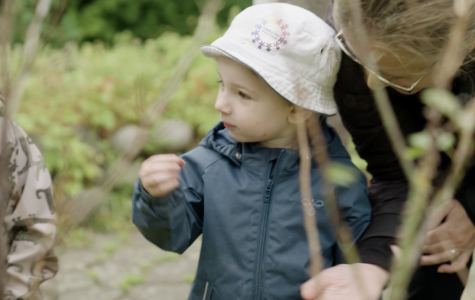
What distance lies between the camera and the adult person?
1.43 meters

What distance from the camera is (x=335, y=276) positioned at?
1.57 metres

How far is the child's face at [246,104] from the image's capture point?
1.78m

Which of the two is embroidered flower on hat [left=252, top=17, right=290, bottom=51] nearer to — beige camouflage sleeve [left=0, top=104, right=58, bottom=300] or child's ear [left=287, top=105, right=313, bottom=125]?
child's ear [left=287, top=105, right=313, bottom=125]

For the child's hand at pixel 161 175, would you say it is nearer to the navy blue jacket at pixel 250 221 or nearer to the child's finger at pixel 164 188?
the child's finger at pixel 164 188

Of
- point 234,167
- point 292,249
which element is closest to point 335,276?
point 292,249

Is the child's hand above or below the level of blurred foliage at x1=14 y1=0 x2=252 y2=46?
above

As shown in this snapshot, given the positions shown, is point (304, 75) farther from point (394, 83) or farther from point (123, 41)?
point (123, 41)

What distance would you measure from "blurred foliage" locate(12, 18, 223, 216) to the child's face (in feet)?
7.72

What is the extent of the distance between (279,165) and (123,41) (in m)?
6.00

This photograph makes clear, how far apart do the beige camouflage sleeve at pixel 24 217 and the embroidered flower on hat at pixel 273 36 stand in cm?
88

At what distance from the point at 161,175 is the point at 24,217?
60cm

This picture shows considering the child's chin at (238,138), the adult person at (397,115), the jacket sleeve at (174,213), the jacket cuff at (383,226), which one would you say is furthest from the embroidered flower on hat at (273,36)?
the jacket cuff at (383,226)

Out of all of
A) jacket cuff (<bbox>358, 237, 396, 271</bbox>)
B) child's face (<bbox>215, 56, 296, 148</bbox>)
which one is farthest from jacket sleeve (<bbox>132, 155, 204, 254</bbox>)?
jacket cuff (<bbox>358, 237, 396, 271</bbox>)

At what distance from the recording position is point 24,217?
186 centimetres
